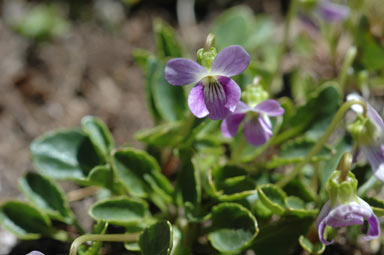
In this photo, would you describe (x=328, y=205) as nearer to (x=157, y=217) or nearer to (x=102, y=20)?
(x=157, y=217)

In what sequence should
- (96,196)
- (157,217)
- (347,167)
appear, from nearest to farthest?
(347,167), (157,217), (96,196)

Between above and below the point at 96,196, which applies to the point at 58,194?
above

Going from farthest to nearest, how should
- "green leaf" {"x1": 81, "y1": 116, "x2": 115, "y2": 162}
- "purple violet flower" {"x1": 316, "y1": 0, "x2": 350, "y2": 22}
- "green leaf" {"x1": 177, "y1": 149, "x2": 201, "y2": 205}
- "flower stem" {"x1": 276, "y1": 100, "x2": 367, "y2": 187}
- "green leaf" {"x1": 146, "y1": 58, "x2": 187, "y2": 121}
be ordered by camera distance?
"purple violet flower" {"x1": 316, "y1": 0, "x2": 350, "y2": 22}, "green leaf" {"x1": 146, "y1": 58, "x2": 187, "y2": 121}, "green leaf" {"x1": 81, "y1": 116, "x2": 115, "y2": 162}, "green leaf" {"x1": 177, "y1": 149, "x2": 201, "y2": 205}, "flower stem" {"x1": 276, "y1": 100, "x2": 367, "y2": 187}

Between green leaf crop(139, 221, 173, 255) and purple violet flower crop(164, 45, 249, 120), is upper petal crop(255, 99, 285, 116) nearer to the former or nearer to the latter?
purple violet flower crop(164, 45, 249, 120)

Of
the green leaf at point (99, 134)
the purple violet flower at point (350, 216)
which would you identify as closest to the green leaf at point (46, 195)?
the green leaf at point (99, 134)

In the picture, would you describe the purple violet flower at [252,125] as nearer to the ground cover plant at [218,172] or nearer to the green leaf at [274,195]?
the ground cover plant at [218,172]

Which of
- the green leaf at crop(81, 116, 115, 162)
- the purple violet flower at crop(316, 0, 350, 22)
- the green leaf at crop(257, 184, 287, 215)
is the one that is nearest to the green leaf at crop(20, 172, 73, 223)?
the green leaf at crop(81, 116, 115, 162)

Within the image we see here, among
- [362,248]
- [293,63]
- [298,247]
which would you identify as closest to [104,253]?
[298,247]
